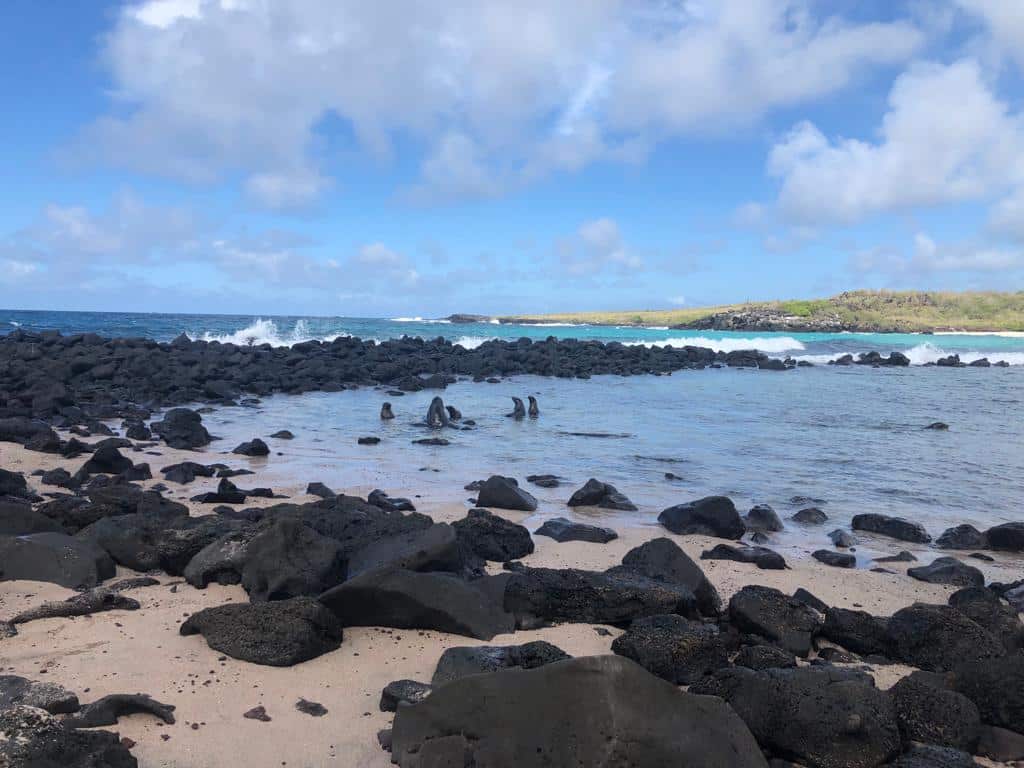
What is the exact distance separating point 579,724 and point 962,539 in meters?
6.34

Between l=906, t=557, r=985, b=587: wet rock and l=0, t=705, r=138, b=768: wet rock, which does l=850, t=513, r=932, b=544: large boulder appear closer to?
l=906, t=557, r=985, b=587: wet rock

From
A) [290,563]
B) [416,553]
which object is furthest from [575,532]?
[290,563]

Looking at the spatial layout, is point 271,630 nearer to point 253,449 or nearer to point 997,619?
point 997,619

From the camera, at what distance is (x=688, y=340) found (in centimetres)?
6212

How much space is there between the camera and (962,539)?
7.39 m

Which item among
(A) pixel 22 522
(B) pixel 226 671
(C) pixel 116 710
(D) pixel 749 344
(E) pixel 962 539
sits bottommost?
(E) pixel 962 539

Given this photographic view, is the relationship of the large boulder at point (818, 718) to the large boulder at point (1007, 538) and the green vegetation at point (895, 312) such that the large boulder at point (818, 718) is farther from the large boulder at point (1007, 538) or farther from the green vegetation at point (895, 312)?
the green vegetation at point (895, 312)

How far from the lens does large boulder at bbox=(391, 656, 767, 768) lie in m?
2.60

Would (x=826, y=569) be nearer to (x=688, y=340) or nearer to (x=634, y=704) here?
(x=634, y=704)

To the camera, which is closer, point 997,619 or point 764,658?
point 764,658

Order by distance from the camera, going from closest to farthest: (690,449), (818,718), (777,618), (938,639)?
(818,718), (938,639), (777,618), (690,449)

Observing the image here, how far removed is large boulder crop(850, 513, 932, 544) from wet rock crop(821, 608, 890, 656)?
3.33 m

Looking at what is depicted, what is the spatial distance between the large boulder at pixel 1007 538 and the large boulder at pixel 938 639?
3375mm

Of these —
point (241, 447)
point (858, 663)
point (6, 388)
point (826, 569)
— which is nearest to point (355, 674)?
point (858, 663)
